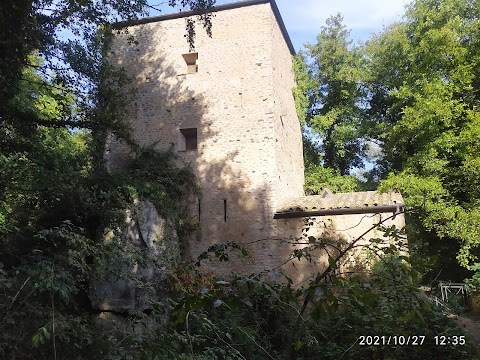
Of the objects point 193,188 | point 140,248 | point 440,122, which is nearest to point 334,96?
point 440,122

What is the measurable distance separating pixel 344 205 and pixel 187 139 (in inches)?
225

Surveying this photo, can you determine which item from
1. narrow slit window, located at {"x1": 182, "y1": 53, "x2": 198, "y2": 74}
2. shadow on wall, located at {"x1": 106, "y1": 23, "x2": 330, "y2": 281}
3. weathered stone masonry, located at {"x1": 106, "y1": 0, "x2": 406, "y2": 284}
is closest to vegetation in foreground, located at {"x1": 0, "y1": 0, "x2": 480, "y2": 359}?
shadow on wall, located at {"x1": 106, "y1": 23, "x2": 330, "y2": 281}

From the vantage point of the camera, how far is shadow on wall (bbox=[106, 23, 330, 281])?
1085 centimetres

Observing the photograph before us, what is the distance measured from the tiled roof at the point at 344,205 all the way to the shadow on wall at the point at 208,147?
1.11 feet

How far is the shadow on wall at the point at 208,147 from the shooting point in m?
10.9

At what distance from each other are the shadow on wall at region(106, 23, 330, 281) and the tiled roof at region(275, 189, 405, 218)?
0.34 m

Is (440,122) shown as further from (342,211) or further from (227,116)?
(227,116)

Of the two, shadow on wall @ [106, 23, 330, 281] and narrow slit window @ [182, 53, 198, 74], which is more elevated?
narrow slit window @ [182, 53, 198, 74]

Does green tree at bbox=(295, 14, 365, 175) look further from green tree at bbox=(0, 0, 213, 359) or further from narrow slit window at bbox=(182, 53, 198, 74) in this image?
green tree at bbox=(0, 0, 213, 359)

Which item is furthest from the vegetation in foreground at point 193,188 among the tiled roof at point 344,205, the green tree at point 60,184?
the tiled roof at point 344,205

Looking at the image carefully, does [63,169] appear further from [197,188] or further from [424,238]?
[424,238]

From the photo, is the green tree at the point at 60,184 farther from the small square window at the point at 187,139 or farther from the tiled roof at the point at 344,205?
the tiled roof at the point at 344,205

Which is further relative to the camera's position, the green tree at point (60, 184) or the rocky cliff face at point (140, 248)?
→ the rocky cliff face at point (140, 248)

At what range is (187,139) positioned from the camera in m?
13.2
